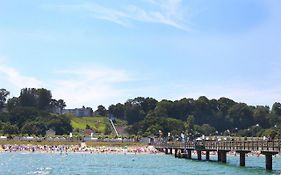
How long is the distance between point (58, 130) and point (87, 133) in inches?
505

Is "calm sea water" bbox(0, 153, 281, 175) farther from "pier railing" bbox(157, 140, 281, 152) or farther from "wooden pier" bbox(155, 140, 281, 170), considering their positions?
"pier railing" bbox(157, 140, 281, 152)

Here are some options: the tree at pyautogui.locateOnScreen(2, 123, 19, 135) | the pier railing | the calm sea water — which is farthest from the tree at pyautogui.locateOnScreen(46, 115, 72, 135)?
the calm sea water

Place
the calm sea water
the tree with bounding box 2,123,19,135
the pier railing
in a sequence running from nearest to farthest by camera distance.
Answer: the pier railing
the calm sea water
the tree with bounding box 2,123,19,135

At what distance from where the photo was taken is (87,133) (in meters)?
198

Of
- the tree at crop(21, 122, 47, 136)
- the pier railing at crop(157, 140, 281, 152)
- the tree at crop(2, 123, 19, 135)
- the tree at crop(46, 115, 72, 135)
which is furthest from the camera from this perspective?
the tree at crop(46, 115, 72, 135)

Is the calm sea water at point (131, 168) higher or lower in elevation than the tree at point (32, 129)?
lower

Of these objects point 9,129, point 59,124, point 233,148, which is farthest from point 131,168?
point 59,124

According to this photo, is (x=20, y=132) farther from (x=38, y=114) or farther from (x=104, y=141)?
(x=104, y=141)

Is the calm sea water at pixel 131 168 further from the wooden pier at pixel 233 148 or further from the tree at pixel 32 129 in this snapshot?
the tree at pixel 32 129

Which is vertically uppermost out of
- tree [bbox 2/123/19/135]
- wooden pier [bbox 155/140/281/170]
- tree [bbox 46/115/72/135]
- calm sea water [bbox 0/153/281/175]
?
tree [bbox 46/115/72/135]

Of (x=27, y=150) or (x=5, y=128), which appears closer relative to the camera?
(x=27, y=150)

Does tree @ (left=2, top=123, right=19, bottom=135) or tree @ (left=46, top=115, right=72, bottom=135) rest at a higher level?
tree @ (left=46, top=115, right=72, bottom=135)

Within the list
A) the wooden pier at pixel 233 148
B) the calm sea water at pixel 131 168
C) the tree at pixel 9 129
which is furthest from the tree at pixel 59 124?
the calm sea water at pixel 131 168

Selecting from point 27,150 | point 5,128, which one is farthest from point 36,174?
point 5,128
